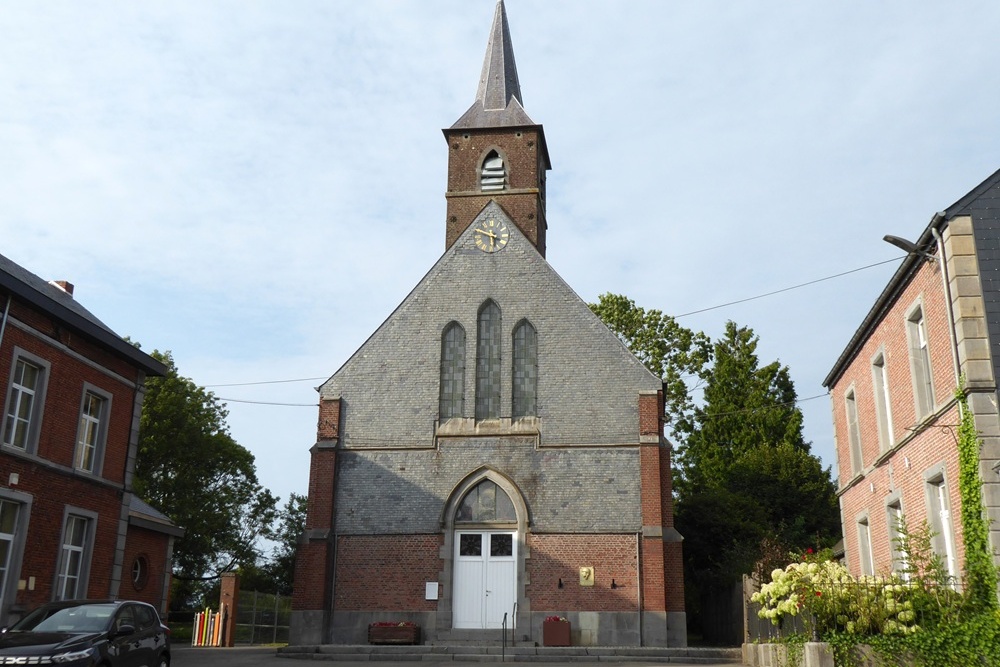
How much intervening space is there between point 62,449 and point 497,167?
1663cm

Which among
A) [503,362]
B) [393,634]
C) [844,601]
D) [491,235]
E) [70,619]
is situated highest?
[491,235]

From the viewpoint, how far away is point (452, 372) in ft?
80.6

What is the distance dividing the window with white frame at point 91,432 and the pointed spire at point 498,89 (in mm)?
15507

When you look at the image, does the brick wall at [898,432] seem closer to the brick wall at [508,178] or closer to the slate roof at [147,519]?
the brick wall at [508,178]

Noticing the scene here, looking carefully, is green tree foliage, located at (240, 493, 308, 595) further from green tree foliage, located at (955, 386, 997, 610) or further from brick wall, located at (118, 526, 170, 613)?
green tree foliage, located at (955, 386, 997, 610)

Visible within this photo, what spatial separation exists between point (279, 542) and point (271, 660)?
33.2 m

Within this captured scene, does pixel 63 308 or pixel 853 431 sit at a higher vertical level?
pixel 63 308

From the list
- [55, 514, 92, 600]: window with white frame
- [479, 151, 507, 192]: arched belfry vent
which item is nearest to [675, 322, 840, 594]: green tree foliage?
[479, 151, 507, 192]: arched belfry vent

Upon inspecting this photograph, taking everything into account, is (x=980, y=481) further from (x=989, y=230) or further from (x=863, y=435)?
(x=863, y=435)

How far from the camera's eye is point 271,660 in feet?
63.8

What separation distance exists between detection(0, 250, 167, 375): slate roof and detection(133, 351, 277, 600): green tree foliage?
17500mm

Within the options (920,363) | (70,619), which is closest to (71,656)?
(70,619)

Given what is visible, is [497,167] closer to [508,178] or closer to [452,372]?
[508,178]

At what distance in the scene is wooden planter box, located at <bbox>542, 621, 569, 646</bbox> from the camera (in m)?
21.4
